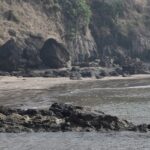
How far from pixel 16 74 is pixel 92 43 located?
35.1 meters

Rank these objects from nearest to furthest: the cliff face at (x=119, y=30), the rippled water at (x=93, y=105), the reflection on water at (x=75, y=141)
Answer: the reflection on water at (x=75, y=141), the rippled water at (x=93, y=105), the cliff face at (x=119, y=30)

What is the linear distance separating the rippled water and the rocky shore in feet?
3.98

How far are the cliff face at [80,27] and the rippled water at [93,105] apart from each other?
21001 mm

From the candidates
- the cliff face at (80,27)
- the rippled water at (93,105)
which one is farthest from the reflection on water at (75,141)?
the cliff face at (80,27)

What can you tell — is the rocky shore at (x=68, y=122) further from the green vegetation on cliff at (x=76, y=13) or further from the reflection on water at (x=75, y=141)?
the green vegetation on cliff at (x=76, y=13)

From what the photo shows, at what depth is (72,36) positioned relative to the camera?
125 metres

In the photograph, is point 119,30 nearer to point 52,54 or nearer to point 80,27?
point 80,27

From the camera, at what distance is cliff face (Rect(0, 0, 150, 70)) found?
113319mm

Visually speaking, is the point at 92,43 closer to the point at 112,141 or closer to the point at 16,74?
the point at 16,74

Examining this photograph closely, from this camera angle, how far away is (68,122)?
51.1 m

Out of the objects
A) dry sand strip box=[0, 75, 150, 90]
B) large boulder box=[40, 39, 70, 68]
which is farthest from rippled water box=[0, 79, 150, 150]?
large boulder box=[40, 39, 70, 68]

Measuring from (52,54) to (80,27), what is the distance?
22899 mm

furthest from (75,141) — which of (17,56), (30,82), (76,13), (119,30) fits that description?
(119,30)

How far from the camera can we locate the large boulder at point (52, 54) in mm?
107000
